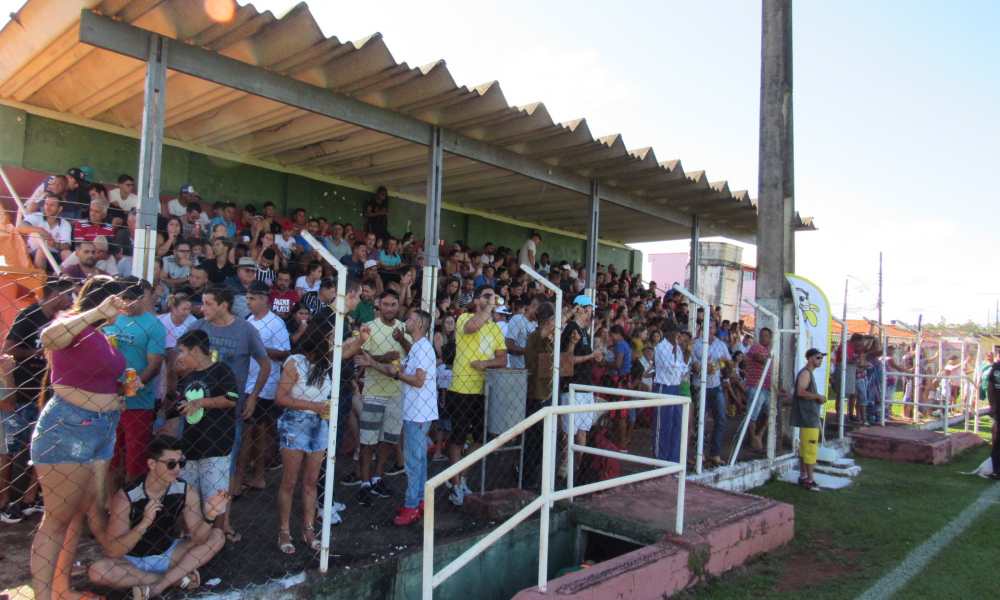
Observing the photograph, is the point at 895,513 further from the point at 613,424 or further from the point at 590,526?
the point at 590,526

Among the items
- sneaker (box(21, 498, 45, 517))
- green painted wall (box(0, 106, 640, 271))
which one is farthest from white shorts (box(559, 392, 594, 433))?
green painted wall (box(0, 106, 640, 271))

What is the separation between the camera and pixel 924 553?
17.5 ft

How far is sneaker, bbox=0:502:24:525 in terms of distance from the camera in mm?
4156

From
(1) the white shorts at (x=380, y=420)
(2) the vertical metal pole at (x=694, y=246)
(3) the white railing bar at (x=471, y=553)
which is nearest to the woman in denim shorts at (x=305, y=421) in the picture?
(1) the white shorts at (x=380, y=420)

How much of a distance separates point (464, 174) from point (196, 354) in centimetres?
700

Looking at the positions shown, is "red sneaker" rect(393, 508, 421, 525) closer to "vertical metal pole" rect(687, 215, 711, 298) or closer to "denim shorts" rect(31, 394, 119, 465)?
"denim shorts" rect(31, 394, 119, 465)

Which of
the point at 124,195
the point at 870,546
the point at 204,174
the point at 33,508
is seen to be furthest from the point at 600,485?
the point at 204,174

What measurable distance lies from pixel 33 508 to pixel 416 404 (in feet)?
8.73

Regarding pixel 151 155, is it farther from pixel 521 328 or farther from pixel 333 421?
pixel 521 328

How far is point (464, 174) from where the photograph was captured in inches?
410

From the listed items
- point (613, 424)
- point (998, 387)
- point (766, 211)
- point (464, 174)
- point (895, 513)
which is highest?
point (464, 174)

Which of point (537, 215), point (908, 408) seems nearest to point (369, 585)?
point (537, 215)

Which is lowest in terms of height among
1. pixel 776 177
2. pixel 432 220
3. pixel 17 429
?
pixel 17 429

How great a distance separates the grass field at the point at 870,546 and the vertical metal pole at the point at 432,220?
4531 mm
